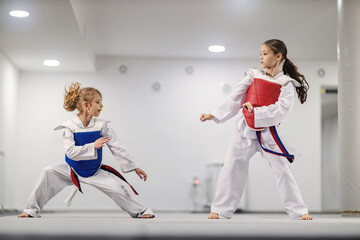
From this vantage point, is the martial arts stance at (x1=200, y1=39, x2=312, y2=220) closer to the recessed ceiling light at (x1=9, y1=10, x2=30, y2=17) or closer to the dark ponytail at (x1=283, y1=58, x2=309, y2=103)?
the dark ponytail at (x1=283, y1=58, x2=309, y2=103)

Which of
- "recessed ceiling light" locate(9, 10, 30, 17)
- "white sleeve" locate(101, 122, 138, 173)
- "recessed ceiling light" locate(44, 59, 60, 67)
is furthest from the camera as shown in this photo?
"recessed ceiling light" locate(44, 59, 60, 67)

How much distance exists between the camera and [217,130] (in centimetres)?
894

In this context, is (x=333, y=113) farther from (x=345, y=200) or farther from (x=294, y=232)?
(x=294, y=232)

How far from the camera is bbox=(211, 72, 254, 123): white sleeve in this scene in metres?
3.99

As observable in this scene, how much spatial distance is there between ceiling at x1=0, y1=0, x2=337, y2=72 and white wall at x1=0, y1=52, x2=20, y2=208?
23 cm

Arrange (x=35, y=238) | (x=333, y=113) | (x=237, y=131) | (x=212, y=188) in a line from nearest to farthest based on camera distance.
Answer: (x=35, y=238) < (x=237, y=131) < (x=212, y=188) < (x=333, y=113)

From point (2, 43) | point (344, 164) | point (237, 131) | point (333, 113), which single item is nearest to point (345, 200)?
point (344, 164)

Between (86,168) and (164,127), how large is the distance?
4956 mm

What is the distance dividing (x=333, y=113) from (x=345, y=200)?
6323mm

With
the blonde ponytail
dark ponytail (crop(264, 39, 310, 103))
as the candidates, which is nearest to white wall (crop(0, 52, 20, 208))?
the blonde ponytail

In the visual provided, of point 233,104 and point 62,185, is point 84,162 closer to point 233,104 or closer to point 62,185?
point 62,185

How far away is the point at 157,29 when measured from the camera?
7.48m

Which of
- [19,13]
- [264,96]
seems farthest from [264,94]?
[19,13]

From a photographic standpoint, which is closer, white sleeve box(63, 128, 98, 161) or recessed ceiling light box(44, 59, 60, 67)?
white sleeve box(63, 128, 98, 161)
